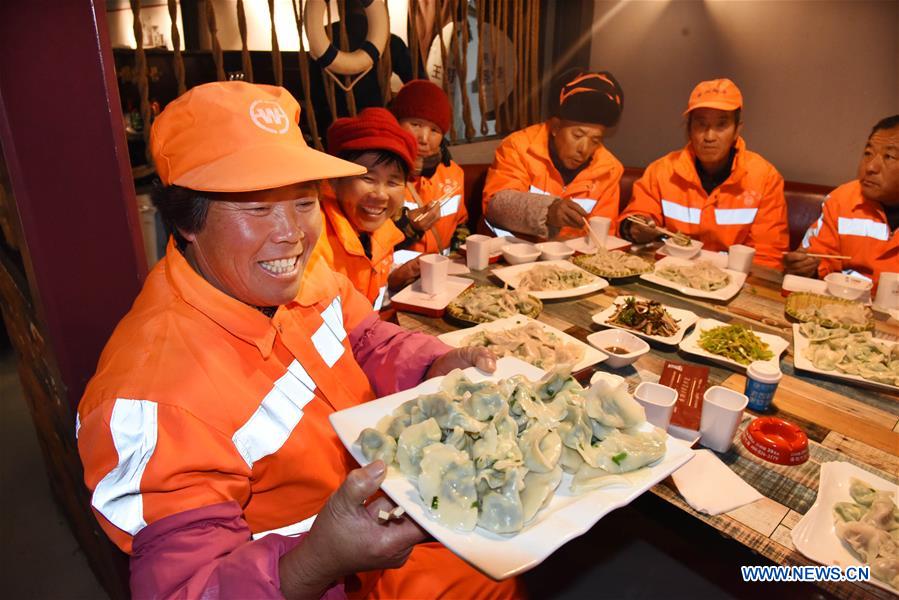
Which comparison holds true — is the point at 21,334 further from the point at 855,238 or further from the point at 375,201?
the point at 855,238

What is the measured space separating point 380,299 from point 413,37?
3.17 m

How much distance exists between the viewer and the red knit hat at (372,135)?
7.88 feet

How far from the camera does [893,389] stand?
191 centimetres

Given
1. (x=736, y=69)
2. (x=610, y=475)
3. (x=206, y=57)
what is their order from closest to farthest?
1. (x=610, y=475)
2. (x=206, y=57)
3. (x=736, y=69)

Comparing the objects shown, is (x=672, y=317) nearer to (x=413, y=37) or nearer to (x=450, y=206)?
(x=450, y=206)

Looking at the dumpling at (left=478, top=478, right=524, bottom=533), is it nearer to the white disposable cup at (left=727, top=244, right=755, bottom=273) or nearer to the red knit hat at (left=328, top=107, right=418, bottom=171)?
the red knit hat at (left=328, top=107, right=418, bottom=171)

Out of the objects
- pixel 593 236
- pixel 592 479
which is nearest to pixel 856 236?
pixel 593 236

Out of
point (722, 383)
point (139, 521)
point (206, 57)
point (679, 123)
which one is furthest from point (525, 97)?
point (139, 521)

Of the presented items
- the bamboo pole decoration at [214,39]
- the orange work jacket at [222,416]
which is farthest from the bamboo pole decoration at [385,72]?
the orange work jacket at [222,416]

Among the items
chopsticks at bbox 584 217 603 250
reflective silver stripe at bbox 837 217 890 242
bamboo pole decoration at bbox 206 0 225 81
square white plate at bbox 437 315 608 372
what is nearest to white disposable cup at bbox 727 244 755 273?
chopsticks at bbox 584 217 603 250

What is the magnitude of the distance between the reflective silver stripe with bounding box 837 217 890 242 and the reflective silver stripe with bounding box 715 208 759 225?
20.6 inches

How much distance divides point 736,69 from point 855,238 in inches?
98.5

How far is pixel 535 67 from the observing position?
20.6 ft

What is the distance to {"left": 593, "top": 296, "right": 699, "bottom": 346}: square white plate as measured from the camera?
7.26ft
